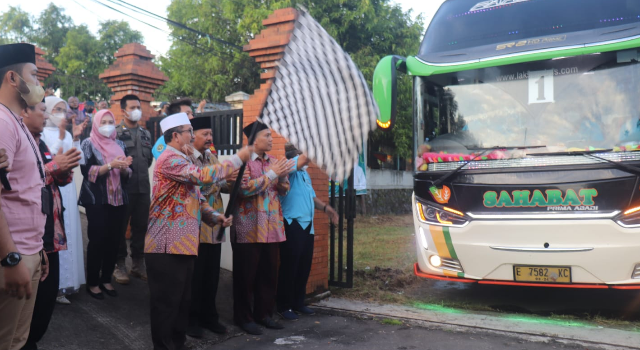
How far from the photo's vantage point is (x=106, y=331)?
15.8 feet

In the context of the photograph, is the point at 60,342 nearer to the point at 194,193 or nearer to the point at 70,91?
the point at 194,193

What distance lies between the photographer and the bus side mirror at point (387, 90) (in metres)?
5.98

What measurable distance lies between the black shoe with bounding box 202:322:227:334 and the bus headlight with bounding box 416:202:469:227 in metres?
2.45

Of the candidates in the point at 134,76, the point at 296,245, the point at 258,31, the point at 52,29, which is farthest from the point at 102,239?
the point at 52,29

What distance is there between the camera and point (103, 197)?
5.45 metres

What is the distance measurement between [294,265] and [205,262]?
3.47 feet

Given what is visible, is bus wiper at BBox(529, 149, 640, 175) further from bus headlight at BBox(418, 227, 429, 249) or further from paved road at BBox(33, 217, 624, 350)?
paved road at BBox(33, 217, 624, 350)

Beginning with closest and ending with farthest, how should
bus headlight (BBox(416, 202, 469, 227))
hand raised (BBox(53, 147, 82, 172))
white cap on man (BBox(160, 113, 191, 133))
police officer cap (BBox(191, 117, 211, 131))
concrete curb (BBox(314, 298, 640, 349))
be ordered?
hand raised (BBox(53, 147, 82, 172)), white cap on man (BBox(160, 113, 191, 133)), police officer cap (BBox(191, 117, 211, 131)), concrete curb (BBox(314, 298, 640, 349)), bus headlight (BBox(416, 202, 469, 227))

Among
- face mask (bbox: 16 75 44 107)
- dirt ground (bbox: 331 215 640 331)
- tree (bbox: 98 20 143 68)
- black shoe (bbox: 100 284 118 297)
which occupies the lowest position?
dirt ground (bbox: 331 215 640 331)

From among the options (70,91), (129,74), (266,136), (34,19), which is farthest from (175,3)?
(266,136)

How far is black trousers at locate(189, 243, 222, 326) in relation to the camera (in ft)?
16.4

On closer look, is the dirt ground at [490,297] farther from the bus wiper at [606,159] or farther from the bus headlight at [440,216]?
the bus wiper at [606,159]

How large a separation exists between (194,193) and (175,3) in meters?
32.7

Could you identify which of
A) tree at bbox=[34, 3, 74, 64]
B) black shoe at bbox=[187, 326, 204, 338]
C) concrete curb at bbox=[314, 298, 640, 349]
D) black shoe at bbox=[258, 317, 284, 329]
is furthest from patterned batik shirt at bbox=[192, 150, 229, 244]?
tree at bbox=[34, 3, 74, 64]
